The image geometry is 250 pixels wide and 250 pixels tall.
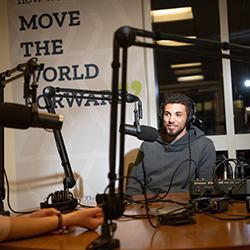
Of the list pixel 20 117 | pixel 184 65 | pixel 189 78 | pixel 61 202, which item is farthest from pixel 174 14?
pixel 20 117

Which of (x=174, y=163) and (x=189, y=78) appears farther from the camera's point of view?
(x=189, y=78)

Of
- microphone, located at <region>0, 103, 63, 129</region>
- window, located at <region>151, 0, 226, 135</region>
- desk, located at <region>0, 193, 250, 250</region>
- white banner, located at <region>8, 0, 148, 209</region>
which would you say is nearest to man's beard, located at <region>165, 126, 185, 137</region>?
white banner, located at <region>8, 0, 148, 209</region>

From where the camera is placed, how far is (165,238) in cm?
111

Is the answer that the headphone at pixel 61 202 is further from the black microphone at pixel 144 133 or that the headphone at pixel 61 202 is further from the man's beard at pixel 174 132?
the man's beard at pixel 174 132

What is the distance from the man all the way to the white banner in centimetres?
23

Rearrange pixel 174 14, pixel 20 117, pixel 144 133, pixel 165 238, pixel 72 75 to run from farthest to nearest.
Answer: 1. pixel 174 14
2. pixel 72 75
3. pixel 144 133
4. pixel 20 117
5. pixel 165 238

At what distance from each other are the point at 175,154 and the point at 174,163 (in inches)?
2.7

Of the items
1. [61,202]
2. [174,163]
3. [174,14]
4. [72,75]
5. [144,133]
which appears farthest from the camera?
[174,14]

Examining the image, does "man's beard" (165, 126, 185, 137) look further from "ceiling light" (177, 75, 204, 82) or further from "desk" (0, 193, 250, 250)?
"desk" (0, 193, 250, 250)

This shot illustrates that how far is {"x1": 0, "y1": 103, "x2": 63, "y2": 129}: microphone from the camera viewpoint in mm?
1208

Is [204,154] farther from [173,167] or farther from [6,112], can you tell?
[6,112]

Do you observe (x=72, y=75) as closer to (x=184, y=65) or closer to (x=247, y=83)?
(x=184, y=65)

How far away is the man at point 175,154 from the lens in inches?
105

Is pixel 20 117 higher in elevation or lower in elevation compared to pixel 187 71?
lower
